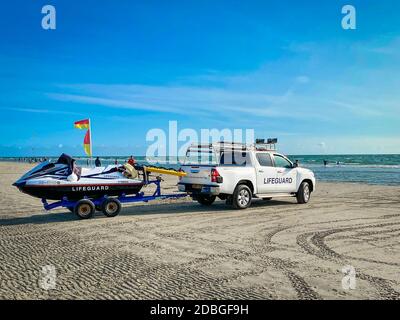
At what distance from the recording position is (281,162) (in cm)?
1385

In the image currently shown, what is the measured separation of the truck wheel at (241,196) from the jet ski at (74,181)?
313 cm

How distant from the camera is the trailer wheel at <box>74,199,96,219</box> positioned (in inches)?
416

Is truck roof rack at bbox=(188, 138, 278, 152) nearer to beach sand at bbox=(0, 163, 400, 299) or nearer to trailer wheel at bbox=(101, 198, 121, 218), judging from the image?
beach sand at bbox=(0, 163, 400, 299)

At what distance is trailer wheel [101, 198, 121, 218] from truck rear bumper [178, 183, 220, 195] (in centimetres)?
258

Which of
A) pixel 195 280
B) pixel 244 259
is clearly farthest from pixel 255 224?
pixel 195 280

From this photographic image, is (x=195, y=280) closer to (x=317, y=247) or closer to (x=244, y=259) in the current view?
(x=244, y=259)

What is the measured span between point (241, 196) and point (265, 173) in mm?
1290

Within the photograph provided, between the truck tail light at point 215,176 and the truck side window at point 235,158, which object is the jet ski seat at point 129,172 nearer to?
the truck tail light at point 215,176

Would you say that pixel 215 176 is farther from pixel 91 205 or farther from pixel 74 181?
pixel 74 181

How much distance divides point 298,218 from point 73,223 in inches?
248

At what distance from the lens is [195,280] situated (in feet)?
17.8

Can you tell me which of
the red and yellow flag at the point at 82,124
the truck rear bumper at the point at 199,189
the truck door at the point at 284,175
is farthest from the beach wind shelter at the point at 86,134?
the truck door at the point at 284,175

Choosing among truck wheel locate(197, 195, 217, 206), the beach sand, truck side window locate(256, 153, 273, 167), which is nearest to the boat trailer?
the beach sand

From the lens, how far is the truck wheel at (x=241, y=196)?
1247cm
